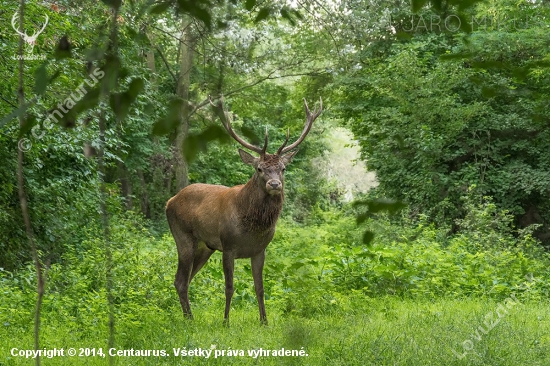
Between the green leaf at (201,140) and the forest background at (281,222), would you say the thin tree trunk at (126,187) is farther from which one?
the green leaf at (201,140)

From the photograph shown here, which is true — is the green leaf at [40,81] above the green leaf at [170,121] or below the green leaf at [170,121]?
above

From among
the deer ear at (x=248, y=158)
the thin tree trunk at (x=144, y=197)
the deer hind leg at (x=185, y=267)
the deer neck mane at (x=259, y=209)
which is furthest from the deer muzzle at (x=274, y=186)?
the thin tree trunk at (x=144, y=197)

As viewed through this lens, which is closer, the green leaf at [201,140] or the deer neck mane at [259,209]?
the green leaf at [201,140]

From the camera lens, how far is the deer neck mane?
27.0 ft

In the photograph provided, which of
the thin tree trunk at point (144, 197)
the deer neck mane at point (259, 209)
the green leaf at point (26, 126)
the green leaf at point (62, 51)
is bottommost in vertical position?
the green leaf at point (26, 126)

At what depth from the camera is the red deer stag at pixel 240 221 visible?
8.17m

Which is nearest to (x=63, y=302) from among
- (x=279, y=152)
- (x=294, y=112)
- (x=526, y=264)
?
(x=279, y=152)

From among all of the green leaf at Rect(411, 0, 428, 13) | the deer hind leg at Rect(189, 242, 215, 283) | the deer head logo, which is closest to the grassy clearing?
the deer hind leg at Rect(189, 242, 215, 283)

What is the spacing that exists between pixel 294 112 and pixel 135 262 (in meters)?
16.6

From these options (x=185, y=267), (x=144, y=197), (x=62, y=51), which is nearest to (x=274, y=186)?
(x=185, y=267)

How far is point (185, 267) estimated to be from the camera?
8.84 meters

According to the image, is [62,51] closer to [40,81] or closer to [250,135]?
[40,81]

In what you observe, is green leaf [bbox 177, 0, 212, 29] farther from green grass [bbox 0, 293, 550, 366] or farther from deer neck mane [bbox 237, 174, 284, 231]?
deer neck mane [bbox 237, 174, 284, 231]

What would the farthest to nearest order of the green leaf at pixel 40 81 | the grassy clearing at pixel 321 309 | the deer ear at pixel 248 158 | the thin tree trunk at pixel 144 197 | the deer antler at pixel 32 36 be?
1. the thin tree trunk at pixel 144 197
2. the deer antler at pixel 32 36
3. the deer ear at pixel 248 158
4. the grassy clearing at pixel 321 309
5. the green leaf at pixel 40 81
